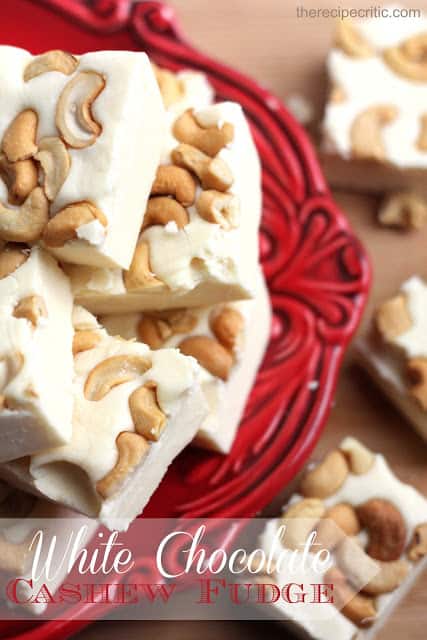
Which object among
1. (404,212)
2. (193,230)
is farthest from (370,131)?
(193,230)

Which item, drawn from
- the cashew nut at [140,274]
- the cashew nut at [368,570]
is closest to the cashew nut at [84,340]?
the cashew nut at [140,274]

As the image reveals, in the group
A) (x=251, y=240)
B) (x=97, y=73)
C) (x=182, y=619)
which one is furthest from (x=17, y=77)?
(x=182, y=619)

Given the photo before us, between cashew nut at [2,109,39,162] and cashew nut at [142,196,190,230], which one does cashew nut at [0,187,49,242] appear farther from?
cashew nut at [142,196,190,230]

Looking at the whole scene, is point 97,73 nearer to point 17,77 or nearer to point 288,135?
point 17,77

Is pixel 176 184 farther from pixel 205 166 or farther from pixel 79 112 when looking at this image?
pixel 79 112

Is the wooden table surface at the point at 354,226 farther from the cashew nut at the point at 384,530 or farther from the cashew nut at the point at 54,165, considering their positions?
the cashew nut at the point at 54,165

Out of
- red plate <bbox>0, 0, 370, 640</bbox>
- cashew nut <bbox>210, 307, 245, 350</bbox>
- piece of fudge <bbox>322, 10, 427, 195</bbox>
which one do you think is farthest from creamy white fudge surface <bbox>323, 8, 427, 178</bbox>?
cashew nut <bbox>210, 307, 245, 350</bbox>
